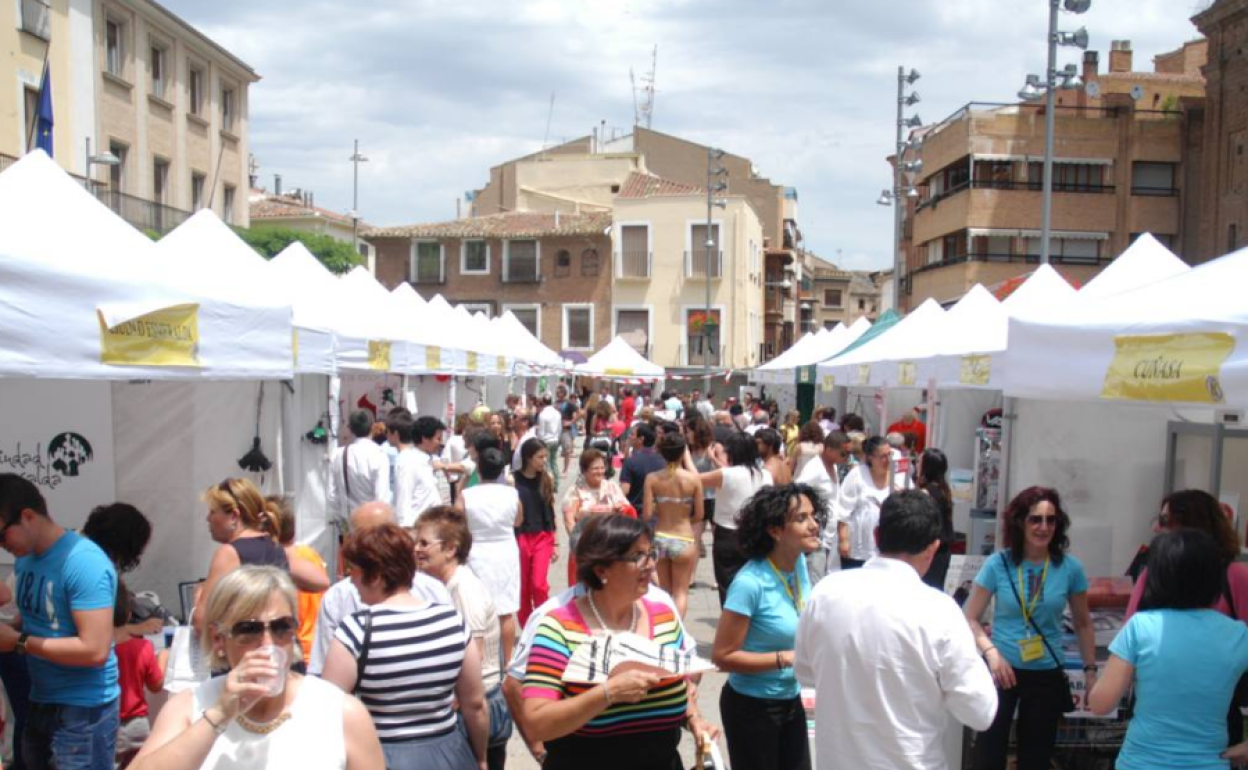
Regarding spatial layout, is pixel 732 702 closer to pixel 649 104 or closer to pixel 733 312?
pixel 733 312

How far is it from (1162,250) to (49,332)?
6970 millimetres

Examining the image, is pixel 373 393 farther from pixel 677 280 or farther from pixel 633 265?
pixel 677 280

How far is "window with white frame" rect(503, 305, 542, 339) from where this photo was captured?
4738 cm

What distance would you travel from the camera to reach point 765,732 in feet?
12.8

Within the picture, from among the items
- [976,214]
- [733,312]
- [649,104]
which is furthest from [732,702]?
[649,104]

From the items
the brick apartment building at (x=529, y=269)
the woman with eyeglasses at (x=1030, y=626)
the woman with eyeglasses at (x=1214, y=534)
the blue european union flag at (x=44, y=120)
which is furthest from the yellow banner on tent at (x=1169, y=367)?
the brick apartment building at (x=529, y=269)

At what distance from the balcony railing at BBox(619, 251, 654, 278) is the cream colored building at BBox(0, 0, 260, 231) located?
17.1m

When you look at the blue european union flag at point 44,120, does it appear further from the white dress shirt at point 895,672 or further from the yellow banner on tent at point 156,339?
the white dress shirt at point 895,672

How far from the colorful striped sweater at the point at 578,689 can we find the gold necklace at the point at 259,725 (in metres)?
0.68

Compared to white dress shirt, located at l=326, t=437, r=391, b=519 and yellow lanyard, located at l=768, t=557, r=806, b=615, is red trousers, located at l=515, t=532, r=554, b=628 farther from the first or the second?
yellow lanyard, located at l=768, t=557, r=806, b=615

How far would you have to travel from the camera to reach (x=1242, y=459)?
221 inches

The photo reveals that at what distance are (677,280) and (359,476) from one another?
129 feet

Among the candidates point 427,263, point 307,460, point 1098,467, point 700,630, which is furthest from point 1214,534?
point 427,263

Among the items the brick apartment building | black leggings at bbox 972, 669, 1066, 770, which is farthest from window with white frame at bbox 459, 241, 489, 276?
black leggings at bbox 972, 669, 1066, 770
